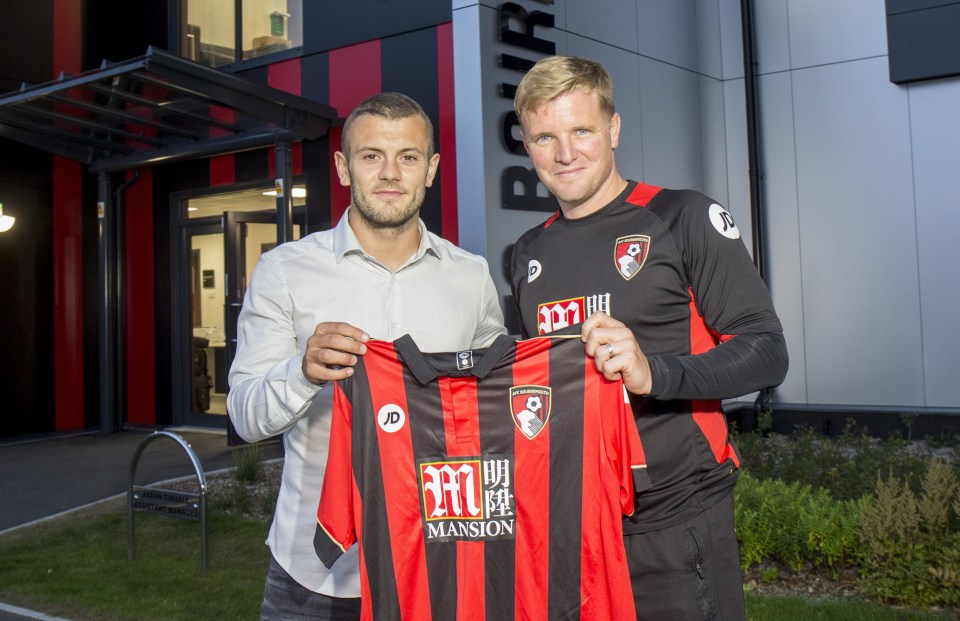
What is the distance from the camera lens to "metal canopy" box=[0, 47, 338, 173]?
293 inches

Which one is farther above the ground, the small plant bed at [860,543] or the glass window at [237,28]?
the glass window at [237,28]

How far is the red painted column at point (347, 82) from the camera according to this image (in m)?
8.68

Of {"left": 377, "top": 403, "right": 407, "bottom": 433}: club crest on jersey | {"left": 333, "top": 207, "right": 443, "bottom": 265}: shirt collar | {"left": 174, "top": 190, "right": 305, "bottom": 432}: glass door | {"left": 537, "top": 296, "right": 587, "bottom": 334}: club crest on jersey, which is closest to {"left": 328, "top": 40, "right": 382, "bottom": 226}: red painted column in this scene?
{"left": 174, "top": 190, "right": 305, "bottom": 432}: glass door

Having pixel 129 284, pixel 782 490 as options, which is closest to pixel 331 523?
pixel 782 490

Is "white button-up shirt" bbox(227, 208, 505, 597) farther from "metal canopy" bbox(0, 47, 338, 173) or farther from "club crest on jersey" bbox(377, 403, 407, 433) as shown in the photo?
"metal canopy" bbox(0, 47, 338, 173)

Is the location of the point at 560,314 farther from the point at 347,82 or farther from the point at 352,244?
the point at 347,82

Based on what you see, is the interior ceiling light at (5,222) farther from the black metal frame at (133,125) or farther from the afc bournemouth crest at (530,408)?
the afc bournemouth crest at (530,408)

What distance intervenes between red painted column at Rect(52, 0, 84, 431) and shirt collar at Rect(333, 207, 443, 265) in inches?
386

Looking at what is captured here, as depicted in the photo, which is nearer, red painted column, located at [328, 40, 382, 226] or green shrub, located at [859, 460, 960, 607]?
green shrub, located at [859, 460, 960, 607]

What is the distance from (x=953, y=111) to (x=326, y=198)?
6571mm

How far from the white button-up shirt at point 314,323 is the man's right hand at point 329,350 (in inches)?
4.6

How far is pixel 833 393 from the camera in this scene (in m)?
9.23

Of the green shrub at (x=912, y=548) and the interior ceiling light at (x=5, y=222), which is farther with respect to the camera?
the interior ceiling light at (x=5, y=222)

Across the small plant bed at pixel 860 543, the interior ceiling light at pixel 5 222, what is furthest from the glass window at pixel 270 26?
the small plant bed at pixel 860 543
